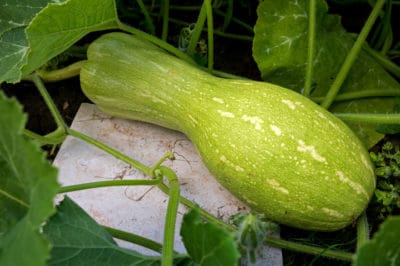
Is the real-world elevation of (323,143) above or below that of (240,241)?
above

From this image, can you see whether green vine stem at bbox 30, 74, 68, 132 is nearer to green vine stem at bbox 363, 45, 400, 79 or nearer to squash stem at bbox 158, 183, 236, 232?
squash stem at bbox 158, 183, 236, 232

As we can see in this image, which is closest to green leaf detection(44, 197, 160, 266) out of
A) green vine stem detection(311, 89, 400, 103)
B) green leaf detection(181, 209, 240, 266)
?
green leaf detection(181, 209, 240, 266)

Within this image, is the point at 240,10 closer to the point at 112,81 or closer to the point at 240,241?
the point at 112,81

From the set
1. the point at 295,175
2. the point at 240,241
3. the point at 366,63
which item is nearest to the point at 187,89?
the point at 295,175

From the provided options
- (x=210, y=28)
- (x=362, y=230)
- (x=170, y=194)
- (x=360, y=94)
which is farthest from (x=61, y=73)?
(x=362, y=230)

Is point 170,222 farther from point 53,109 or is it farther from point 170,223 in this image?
point 53,109

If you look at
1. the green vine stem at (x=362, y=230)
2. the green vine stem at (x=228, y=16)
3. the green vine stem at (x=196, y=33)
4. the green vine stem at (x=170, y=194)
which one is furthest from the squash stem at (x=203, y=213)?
the green vine stem at (x=228, y=16)
